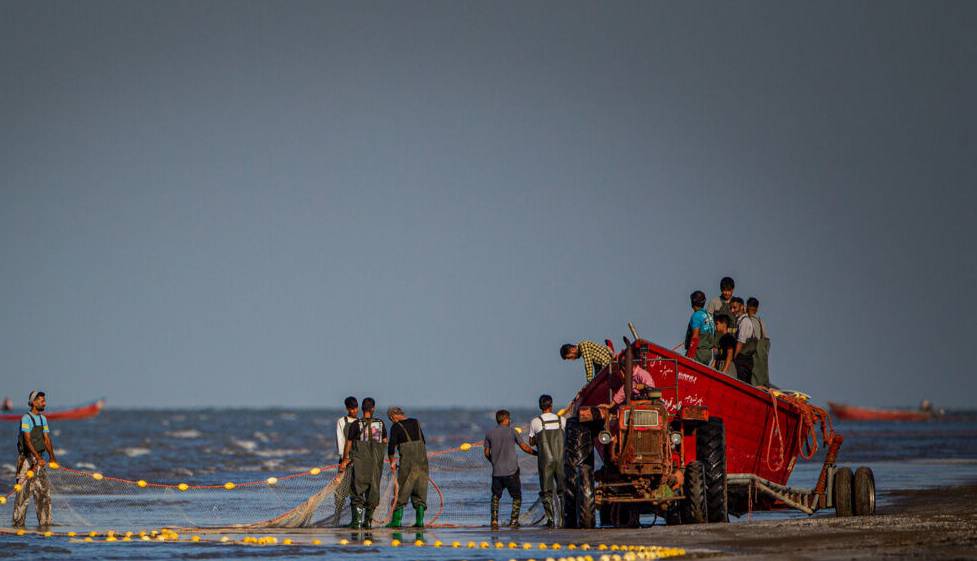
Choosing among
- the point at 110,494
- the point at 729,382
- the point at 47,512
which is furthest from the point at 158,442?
the point at 729,382

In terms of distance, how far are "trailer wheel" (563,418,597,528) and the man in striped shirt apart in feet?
3.29

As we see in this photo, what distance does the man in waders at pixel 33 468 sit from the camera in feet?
70.5

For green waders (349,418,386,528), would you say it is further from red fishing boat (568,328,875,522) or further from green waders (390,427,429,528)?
red fishing boat (568,328,875,522)

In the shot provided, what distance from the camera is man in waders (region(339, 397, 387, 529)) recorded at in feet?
69.9

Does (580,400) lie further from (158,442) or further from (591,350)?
(158,442)

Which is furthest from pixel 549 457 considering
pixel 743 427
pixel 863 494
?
pixel 863 494

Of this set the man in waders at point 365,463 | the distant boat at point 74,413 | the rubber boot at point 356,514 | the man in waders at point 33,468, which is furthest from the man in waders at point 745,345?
the distant boat at point 74,413

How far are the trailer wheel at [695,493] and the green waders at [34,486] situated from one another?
31.3 feet

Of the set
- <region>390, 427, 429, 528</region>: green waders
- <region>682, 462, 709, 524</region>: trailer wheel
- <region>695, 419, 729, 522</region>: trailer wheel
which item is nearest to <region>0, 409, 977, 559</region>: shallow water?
<region>390, 427, 429, 528</region>: green waders

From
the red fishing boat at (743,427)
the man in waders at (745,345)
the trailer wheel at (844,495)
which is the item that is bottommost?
the trailer wheel at (844,495)

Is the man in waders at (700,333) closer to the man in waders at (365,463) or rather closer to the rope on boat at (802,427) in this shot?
the rope on boat at (802,427)

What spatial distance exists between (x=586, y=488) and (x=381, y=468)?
11.5 feet

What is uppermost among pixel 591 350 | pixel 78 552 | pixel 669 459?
pixel 591 350

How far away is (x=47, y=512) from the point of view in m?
21.7
